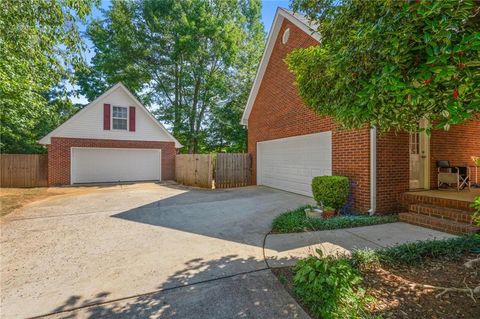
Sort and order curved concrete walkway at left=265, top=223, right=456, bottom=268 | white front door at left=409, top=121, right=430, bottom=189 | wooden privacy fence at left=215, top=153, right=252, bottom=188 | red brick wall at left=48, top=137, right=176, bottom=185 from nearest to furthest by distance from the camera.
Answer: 1. curved concrete walkway at left=265, top=223, right=456, bottom=268
2. white front door at left=409, top=121, right=430, bottom=189
3. wooden privacy fence at left=215, top=153, right=252, bottom=188
4. red brick wall at left=48, top=137, right=176, bottom=185

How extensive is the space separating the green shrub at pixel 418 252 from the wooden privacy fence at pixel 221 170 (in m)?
9.36

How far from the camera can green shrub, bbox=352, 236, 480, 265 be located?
129 inches

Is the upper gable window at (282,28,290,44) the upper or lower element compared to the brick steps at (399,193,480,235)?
upper

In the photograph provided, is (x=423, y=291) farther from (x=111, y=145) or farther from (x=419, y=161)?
(x=111, y=145)

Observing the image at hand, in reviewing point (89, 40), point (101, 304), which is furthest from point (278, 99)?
point (89, 40)

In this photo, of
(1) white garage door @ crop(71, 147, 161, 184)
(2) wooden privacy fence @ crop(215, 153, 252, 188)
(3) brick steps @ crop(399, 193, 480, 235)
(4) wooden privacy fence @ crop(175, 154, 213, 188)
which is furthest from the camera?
(1) white garage door @ crop(71, 147, 161, 184)

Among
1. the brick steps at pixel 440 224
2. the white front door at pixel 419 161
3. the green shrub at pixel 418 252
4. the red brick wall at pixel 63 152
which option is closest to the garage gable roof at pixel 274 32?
the white front door at pixel 419 161

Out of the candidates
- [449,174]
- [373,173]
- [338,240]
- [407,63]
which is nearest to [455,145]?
[449,174]

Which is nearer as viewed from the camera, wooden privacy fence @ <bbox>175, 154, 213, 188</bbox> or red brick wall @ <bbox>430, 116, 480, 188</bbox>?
red brick wall @ <bbox>430, 116, 480, 188</bbox>

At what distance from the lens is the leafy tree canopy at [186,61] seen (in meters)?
18.7

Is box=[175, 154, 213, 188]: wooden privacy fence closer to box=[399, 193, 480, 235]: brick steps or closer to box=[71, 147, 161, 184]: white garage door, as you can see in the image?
box=[71, 147, 161, 184]: white garage door

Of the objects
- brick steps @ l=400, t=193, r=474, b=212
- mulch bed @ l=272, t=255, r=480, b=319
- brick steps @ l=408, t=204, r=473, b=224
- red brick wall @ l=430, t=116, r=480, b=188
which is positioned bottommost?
mulch bed @ l=272, t=255, r=480, b=319

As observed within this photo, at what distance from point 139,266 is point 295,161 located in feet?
22.7

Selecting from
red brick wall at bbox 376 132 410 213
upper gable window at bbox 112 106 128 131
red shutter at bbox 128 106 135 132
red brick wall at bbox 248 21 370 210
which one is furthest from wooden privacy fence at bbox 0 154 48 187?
red brick wall at bbox 376 132 410 213
